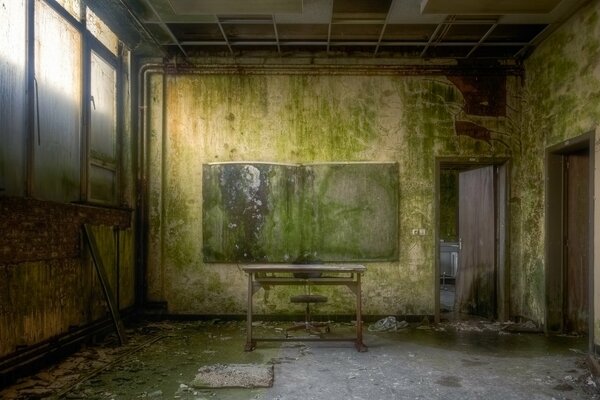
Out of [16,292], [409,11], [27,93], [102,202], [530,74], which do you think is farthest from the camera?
[530,74]

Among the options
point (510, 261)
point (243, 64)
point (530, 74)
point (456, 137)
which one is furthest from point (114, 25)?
point (510, 261)

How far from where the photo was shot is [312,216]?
22.3 feet

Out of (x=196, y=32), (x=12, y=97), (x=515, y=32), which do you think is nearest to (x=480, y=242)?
(x=515, y=32)

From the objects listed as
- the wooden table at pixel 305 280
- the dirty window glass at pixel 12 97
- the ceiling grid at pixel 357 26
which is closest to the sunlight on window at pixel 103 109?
the ceiling grid at pixel 357 26

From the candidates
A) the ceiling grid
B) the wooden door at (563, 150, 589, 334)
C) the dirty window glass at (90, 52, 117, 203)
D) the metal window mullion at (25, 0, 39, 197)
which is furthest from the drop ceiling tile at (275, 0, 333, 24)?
the wooden door at (563, 150, 589, 334)

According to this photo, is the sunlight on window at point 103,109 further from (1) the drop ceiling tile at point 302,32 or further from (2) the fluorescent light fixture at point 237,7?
(1) the drop ceiling tile at point 302,32

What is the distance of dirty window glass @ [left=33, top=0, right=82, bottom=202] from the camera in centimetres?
455

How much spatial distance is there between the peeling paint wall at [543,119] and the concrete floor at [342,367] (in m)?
0.86

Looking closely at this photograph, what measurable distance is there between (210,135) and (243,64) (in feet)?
3.69

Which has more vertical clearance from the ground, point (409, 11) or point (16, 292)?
point (409, 11)

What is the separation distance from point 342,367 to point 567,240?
349cm

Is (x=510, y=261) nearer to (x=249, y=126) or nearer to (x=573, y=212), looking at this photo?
(x=573, y=212)

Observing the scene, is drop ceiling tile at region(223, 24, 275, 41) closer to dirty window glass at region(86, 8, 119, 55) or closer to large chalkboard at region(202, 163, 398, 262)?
dirty window glass at region(86, 8, 119, 55)

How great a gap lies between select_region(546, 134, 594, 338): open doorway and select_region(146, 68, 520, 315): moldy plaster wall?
0.92m
